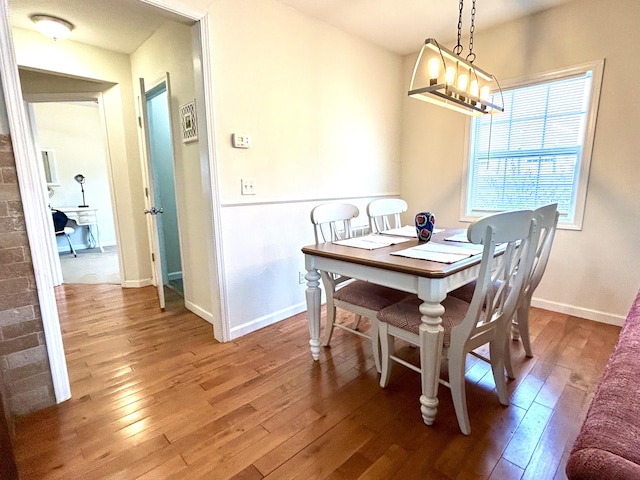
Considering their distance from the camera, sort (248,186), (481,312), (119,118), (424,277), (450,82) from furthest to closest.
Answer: (119,118) → (248,186) → (450,82) → (481,312) → (424,277)

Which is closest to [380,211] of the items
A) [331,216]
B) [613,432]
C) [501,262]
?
[331,216]

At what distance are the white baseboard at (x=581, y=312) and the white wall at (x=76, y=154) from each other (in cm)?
648

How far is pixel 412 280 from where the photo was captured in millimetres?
Result: 1422

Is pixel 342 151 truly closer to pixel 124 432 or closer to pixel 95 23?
pixel 95 23

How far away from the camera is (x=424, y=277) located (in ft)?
4.42

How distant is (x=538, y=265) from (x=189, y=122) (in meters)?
2.54

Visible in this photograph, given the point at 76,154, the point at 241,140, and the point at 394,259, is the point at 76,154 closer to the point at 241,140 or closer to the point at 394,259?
the point at 241,140

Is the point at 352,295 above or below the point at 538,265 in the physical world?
below

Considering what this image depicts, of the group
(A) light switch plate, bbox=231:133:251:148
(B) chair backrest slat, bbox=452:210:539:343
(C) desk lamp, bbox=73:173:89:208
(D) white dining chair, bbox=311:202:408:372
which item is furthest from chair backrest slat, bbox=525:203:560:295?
(C) desk lamp, bbox=73:173:89:208

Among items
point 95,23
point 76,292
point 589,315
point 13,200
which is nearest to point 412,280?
point 13,200

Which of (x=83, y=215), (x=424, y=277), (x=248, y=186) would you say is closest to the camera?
(x=424, y=277)

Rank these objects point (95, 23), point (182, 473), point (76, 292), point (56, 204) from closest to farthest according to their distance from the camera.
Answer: point (182, 473) < point (95, 23) < point (76, 292) < point (56, 204)

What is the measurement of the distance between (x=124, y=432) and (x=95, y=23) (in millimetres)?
3005

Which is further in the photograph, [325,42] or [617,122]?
[325,42]
